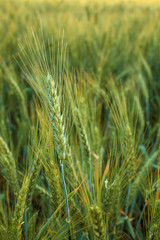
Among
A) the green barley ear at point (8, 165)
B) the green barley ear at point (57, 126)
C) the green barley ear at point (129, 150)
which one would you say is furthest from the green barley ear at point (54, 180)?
the green barley ear at point (129, 150)

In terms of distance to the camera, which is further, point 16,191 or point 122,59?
point 122,59

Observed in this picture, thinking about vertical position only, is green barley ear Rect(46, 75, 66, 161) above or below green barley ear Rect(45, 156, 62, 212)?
above

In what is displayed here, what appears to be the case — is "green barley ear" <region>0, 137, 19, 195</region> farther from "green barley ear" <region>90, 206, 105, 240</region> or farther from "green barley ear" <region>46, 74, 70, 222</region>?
"green barley ear" <region>90, 206, 105, 240</region>

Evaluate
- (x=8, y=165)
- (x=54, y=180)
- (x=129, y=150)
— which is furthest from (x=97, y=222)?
(x=8, y=165)

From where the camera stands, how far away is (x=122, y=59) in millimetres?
3002

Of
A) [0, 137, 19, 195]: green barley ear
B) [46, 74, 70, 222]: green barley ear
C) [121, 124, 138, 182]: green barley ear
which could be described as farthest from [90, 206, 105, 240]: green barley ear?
[0, 137, 19, 195]: green barley ear

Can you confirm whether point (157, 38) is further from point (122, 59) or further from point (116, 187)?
point (116, 187)

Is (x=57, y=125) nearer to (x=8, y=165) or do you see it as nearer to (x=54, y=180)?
(x=54, y=180)

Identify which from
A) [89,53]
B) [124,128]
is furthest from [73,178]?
[89,53]

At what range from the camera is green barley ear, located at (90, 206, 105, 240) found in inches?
27.7

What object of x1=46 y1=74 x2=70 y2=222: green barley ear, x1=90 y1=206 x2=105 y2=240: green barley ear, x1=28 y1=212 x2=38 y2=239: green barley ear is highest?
x1=46 y1=74 x2=70 y2=222: green barley ear

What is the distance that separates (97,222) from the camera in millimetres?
716

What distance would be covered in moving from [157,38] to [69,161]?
2588 millimetres

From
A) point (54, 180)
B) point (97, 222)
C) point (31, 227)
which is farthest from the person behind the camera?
point (31, 227)
